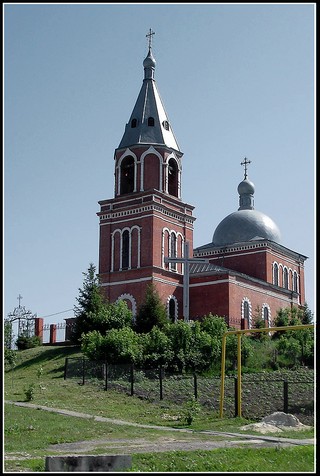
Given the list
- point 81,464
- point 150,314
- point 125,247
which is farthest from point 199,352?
point 81,464

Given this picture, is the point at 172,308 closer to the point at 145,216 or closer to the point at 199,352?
the point at 145,216

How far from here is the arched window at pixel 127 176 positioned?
3931 centimetres

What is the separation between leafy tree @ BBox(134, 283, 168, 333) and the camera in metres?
33.3

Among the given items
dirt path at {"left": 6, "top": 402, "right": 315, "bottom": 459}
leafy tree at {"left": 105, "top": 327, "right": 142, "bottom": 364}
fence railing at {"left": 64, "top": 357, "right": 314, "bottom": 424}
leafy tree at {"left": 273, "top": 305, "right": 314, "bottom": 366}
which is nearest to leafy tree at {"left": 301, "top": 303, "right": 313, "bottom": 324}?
leafy tree at {"left": 273, "top": 305, "right": 314, "bottom": 366}

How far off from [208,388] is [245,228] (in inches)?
992

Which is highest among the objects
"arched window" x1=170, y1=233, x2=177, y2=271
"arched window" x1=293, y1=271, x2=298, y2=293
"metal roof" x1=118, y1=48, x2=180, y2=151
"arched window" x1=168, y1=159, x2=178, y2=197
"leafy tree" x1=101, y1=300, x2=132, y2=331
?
"metal roof" x1=118, y1=48, x2=180, y2=151

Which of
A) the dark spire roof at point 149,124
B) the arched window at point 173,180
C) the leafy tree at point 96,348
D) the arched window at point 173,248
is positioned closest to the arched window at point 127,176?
the dark spire roof at point 149,124

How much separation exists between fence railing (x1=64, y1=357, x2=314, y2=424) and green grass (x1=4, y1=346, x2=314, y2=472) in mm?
567

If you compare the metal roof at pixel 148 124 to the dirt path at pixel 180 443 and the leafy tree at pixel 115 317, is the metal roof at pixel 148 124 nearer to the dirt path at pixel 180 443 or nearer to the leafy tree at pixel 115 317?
the leafy tree at pixel 115 317

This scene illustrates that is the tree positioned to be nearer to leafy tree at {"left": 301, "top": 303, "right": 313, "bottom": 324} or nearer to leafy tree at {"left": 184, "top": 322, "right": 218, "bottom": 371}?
leafy tree at {"left": 184, "top": 322, "right": 218, "bottom": 371}

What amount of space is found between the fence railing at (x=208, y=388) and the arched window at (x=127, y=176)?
13722mm

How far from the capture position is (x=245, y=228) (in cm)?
4684

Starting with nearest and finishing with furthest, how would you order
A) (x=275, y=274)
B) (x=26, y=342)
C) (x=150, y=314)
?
(x=150, y=314), (x=26, y=342), (x=275, y=274)

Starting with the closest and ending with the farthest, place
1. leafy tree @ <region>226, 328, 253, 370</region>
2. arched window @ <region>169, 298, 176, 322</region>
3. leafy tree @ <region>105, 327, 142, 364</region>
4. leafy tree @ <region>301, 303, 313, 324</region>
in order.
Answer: leafy tree @ <region>105, 327, 142, 364</region>, leafy tree @ <region>226, 328, 253, 370</region>, arched window @ <region>169, 298, 176, 322</region>, leafy tree @ <region>301, 303, 313, 324</region>
